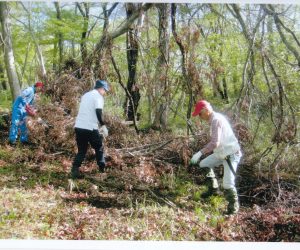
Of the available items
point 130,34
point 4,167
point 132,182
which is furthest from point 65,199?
point 130,34

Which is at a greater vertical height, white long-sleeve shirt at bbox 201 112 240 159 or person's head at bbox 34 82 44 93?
person's head at bbox 34 82 44 93

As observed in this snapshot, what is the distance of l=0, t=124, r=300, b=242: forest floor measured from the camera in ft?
15.4

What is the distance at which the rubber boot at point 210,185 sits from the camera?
585 centimetres

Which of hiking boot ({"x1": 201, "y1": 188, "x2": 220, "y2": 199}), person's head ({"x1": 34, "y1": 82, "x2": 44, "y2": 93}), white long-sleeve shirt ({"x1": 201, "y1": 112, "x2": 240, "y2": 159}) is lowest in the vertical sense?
hiking boot ({"x1": 201, "y1": 188, "x2": 220, "y2": 199})

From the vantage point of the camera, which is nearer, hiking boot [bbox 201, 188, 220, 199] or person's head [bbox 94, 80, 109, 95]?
hiking boot [bbox 201, 188, 220, 199]

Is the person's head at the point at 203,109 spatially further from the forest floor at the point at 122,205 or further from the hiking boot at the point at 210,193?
the forest floor at the point at 122,205

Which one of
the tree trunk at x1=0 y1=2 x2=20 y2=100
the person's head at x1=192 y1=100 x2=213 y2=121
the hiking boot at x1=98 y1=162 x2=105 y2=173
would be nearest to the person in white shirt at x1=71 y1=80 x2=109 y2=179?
the hiking boot at x1=98 y1=162 x2=105 y2=173

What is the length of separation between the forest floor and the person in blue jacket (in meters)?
0.58

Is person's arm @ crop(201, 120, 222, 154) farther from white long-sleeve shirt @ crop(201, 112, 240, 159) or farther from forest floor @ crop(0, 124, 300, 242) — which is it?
forest floor @ crop(0, 124, 300, 242)

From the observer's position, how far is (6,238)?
4355mm

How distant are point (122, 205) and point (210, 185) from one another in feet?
4.78

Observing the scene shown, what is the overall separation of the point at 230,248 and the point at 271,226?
92 cm

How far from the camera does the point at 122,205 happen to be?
5.60m

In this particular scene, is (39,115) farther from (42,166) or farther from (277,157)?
(277,157)
